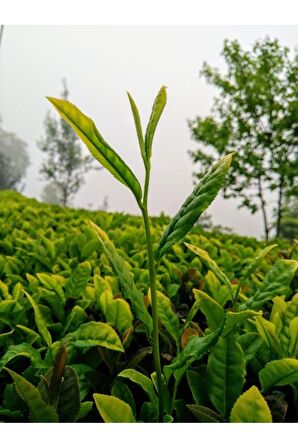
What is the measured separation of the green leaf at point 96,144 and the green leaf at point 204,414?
46 cm

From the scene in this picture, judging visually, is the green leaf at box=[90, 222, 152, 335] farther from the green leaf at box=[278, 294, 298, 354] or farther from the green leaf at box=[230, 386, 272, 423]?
the green leaf at box=[278, 294, 298, 354]

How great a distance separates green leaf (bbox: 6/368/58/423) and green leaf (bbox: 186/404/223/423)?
0.93 ft

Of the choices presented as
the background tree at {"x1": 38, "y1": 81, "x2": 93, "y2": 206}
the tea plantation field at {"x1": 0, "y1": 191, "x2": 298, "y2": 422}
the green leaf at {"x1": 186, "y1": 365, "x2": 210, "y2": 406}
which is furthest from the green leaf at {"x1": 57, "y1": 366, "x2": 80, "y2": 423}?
the background tree at {"x1": 38, "y1": 81, "x2": 93, "y2": 206}

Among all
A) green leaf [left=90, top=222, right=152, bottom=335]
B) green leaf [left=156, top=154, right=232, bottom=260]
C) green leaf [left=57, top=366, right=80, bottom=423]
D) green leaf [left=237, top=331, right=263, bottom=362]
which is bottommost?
green leaf [left=57, top=366, right=80, bottom=423]

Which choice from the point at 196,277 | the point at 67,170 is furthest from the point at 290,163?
the point at 67,170

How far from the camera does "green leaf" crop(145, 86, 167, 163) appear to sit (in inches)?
35.9

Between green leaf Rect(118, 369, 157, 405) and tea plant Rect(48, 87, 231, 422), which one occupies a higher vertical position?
tea plant Rect(48, 87, 231, 422)

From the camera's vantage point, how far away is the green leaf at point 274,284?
100 centimetres

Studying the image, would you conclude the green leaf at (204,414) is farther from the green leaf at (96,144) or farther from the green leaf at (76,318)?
the green leaf at (76,318)

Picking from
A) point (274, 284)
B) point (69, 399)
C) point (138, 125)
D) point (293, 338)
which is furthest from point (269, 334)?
point (138, 125)

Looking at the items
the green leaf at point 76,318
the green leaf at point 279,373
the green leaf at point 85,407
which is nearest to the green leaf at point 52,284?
the green leaf at point 76,318

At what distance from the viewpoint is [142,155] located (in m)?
0.91

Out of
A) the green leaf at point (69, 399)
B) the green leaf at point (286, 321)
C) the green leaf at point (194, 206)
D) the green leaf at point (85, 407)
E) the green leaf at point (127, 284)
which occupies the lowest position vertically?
the green leaf at point (85, 407)
